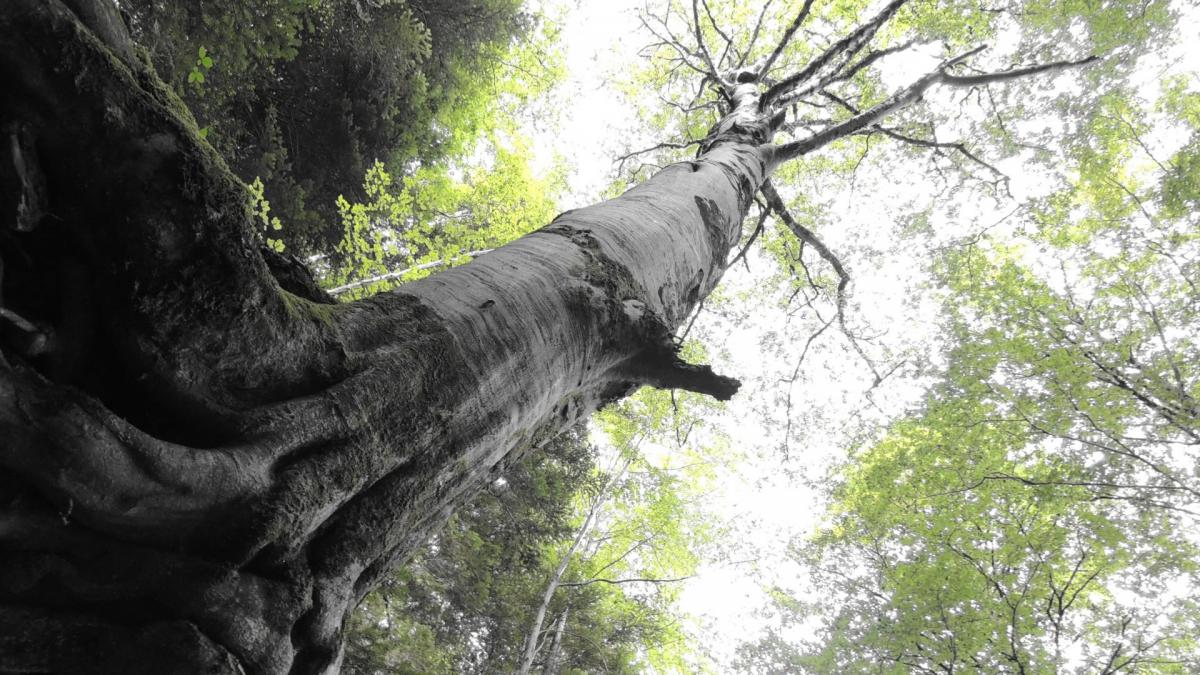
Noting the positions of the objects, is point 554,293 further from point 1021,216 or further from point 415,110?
point 1021,216

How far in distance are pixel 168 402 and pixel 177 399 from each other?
0.02 metres

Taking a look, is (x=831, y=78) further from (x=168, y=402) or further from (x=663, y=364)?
(x=168, y=402)

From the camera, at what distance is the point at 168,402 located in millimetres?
914

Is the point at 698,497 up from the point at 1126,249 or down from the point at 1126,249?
down

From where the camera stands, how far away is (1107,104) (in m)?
7.09

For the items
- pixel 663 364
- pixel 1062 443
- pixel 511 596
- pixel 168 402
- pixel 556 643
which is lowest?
pixel 168 402

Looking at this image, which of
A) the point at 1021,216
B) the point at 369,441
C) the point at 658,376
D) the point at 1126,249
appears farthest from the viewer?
the point at 1021,216

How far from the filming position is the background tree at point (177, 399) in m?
0.71

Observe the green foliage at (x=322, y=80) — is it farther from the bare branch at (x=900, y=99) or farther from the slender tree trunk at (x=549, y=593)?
the slender tree trunk at (x=549, y=593)

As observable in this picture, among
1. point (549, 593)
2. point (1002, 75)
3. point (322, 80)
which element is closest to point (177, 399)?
point (1002, 75)

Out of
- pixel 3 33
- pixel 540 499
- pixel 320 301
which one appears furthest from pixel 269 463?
pixel 540 499

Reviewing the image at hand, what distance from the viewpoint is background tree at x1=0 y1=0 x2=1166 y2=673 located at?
713mm

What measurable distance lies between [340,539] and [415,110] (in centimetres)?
710

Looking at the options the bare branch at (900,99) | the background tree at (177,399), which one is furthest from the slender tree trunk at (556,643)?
the background tree at (177,399)
